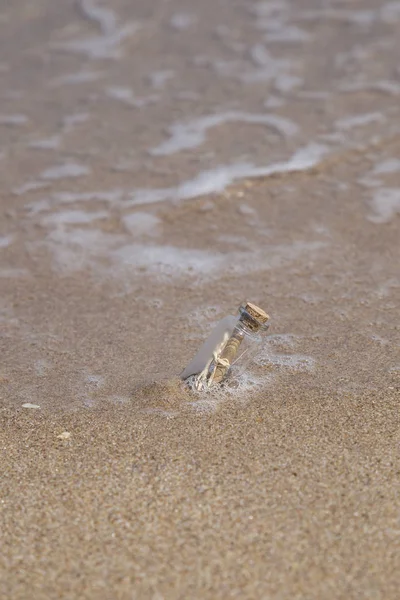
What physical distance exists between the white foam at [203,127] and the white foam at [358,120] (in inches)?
10.3

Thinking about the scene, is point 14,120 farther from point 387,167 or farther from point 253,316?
point 253,316

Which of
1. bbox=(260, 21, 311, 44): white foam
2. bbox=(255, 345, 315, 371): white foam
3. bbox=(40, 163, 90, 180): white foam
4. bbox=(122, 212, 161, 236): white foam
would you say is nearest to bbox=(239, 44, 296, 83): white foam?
bbox=(260, 21, 311, 44): white foam

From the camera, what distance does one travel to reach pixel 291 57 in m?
5.58

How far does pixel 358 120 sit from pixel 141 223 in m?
1.67

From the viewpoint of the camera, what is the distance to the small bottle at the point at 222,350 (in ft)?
6.59

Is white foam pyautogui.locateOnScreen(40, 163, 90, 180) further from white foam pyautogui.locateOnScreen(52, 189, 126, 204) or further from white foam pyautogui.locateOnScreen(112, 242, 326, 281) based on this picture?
white foam pyautogui.locateOnScreen(112, 242, 326, 281)

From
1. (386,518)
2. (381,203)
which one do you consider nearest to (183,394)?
(386,518)

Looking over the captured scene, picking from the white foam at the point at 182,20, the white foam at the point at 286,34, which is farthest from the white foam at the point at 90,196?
the white foam at the point at 182,20

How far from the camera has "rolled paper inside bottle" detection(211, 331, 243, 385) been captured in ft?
6.79

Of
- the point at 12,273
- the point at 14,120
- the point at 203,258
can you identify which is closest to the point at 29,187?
the point at 12,273

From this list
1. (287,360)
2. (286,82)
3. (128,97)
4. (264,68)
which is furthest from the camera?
(264,68)

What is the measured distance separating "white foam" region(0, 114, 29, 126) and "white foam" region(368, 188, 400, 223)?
7.16 ft

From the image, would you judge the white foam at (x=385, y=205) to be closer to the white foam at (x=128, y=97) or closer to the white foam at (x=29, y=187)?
the white foam at (x=29, y=187)

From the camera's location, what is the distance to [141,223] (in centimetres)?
354
